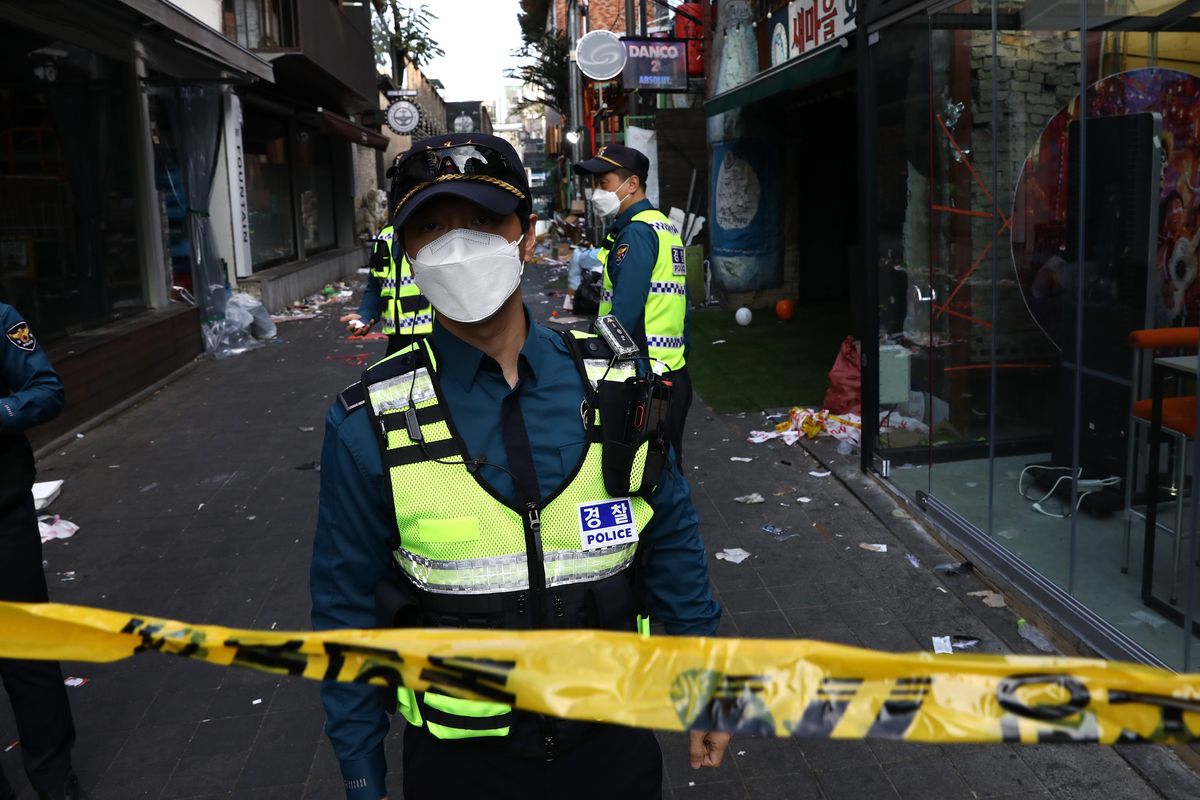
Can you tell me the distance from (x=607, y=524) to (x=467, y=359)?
448 mm

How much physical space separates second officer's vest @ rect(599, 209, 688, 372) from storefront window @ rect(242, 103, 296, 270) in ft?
46.7

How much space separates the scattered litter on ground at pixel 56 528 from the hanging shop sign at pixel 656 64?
1216 centimetres

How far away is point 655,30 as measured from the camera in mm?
23562

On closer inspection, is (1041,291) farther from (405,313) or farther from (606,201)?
(405,313)

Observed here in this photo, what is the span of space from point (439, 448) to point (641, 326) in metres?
3.45

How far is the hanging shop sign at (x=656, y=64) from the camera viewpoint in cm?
1650

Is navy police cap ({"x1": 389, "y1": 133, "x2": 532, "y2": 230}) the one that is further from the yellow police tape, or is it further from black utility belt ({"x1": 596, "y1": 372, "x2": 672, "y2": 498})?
the yellow police tape

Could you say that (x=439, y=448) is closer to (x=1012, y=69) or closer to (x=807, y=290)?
(x=1012, y=69)

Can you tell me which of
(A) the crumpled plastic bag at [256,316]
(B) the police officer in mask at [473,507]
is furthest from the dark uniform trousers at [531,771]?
(A) the crumpled plastic bag at [256,316]

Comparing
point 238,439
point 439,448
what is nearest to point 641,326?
point 439,448

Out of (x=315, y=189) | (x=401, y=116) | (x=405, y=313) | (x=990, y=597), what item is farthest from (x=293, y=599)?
(x=401, y=116)

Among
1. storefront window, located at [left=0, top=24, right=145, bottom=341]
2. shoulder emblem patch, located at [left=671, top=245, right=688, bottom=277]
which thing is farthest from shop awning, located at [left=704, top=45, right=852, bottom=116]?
storefront window, located at [left=0, top=24, right=145, bottom=341]

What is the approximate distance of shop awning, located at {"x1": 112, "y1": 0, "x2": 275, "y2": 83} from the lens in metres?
9.04

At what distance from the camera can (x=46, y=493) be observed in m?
7.22
